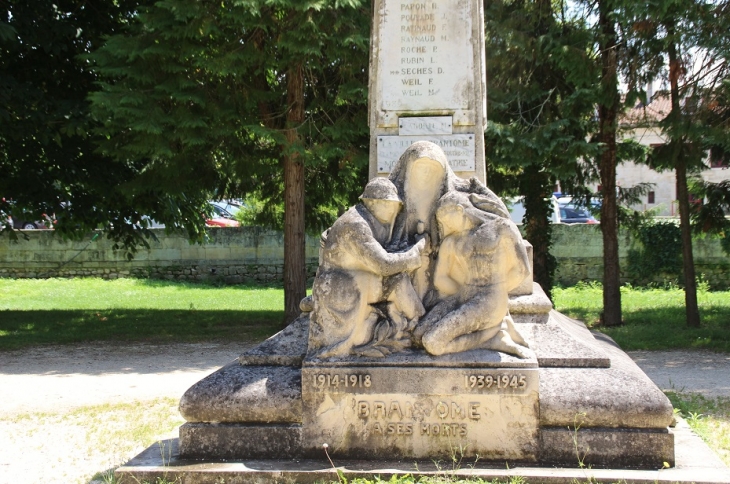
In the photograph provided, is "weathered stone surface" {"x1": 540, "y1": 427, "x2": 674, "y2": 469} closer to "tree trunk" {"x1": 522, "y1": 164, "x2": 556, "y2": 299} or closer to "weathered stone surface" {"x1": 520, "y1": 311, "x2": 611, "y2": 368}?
"weathered stone surface" {"x1": 520, "y1": 311, "x2": 611, "y2": 368}

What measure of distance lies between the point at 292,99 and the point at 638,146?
5.46 metres

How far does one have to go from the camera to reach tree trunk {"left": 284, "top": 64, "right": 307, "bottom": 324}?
1148 cm

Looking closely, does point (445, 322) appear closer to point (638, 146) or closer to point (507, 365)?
point (507, 365)

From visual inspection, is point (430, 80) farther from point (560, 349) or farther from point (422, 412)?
point (422, 412)

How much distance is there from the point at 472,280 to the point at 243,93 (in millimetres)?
7255

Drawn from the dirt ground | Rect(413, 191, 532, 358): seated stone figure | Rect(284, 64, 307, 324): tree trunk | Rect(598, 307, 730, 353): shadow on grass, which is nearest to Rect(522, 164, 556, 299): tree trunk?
Rect(598, 307, 730, 353): shadow on grass

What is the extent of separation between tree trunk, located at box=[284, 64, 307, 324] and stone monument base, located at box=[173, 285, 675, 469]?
21.8 feet

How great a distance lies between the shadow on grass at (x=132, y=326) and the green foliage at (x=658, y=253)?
8.10 m

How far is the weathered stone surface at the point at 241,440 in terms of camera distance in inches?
177

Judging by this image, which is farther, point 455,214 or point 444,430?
point 455,214

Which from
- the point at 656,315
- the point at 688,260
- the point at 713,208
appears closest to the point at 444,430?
the point at 688,260

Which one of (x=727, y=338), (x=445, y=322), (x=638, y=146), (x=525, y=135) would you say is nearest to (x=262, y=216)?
(x=525, y=135)

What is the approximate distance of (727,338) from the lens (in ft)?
38.3

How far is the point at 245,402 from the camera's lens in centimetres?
456
